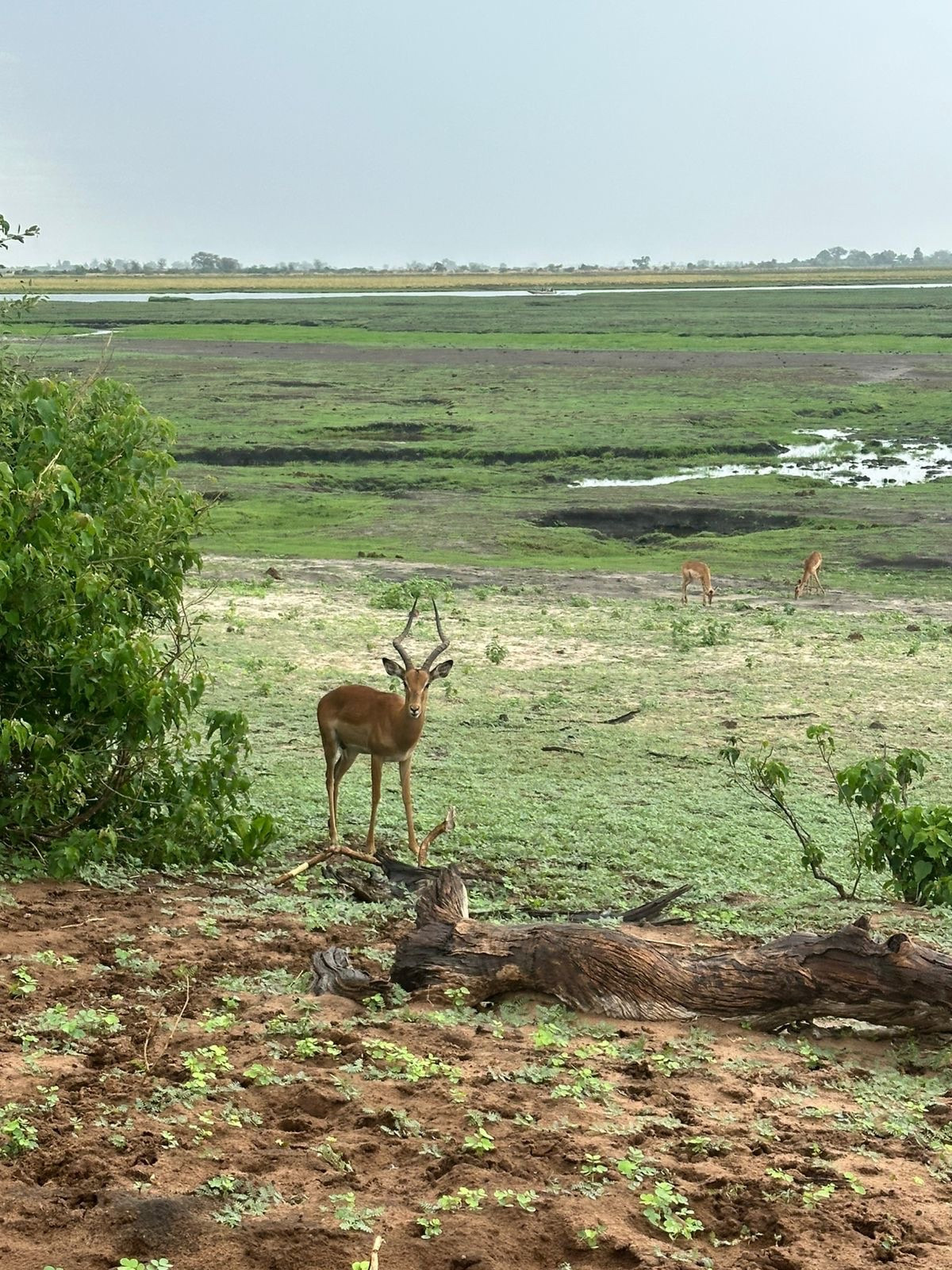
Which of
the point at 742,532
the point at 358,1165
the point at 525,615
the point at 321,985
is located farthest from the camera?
the point at 742,532

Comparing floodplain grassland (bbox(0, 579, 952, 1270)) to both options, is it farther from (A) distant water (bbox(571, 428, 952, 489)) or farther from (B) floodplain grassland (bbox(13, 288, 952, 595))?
(A) distant water (bbox(571, 428, 952, 489))

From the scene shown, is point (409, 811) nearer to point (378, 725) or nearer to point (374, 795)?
point (374, 795)

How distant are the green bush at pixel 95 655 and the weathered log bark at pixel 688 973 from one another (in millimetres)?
2198

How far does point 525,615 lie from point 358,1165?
40.4ft

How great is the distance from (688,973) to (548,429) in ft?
91.3

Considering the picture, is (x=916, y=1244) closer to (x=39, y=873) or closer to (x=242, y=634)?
(x=39, y=873)

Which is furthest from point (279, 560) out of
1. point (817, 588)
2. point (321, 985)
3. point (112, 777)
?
point (321, 985)

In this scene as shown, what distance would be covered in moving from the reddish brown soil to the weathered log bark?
15cm

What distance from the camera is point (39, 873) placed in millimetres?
7207

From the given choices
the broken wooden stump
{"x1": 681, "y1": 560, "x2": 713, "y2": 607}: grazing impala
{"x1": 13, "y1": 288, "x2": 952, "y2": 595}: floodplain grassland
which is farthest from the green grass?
{"x1": 13, "y1": 288, "x2": 952, "y2": 595}: floodplain grassland

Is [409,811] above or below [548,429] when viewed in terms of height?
below

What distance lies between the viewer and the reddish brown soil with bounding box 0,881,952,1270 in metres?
3.88

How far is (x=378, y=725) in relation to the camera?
8727 millimetres

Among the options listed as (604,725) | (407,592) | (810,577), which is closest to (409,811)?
(604,725)
